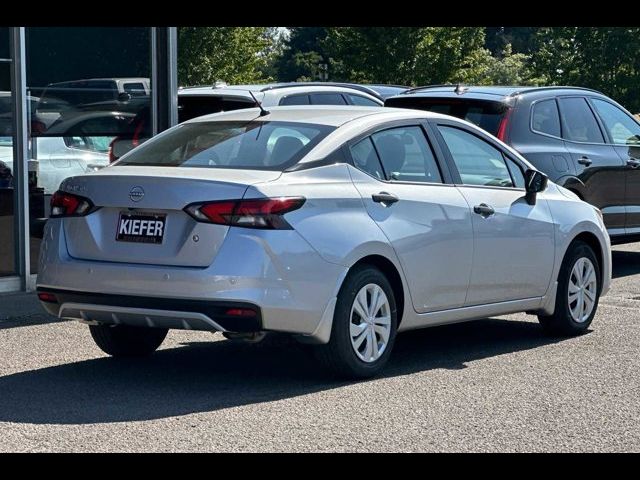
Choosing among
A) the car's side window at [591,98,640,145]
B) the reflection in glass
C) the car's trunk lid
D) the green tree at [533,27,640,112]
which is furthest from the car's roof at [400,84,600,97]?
the green tree at [533,27,640,112]

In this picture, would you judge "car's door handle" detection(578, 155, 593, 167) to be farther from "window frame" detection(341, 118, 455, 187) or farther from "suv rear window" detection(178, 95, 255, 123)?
"window frame" detection(341, 118, 455, 187)

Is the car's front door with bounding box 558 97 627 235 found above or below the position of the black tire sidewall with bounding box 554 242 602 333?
above

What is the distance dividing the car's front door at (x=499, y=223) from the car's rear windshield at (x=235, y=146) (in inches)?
47.5

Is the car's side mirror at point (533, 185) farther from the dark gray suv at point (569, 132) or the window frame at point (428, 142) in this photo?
the dark gray suv at point (569, 132)

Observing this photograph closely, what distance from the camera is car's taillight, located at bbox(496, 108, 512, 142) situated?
1227 cm

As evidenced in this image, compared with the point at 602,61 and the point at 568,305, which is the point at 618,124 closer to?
the point at 568,305

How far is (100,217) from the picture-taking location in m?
7.80

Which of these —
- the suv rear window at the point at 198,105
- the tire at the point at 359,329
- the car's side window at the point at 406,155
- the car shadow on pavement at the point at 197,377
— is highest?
→ the suv rear window at the point at 198,105

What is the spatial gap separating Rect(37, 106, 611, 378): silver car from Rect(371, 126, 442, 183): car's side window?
0.01 meters

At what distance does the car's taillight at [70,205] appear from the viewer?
7.87 metres

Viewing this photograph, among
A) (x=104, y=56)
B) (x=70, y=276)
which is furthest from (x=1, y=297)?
(x=70, y=276)

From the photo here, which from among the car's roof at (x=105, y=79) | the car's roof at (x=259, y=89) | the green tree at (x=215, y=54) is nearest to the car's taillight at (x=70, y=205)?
the car's roof at (x=105, y=79)

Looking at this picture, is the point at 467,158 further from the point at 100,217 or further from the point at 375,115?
the point at 100,217

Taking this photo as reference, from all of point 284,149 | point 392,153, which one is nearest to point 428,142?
point 392,153
